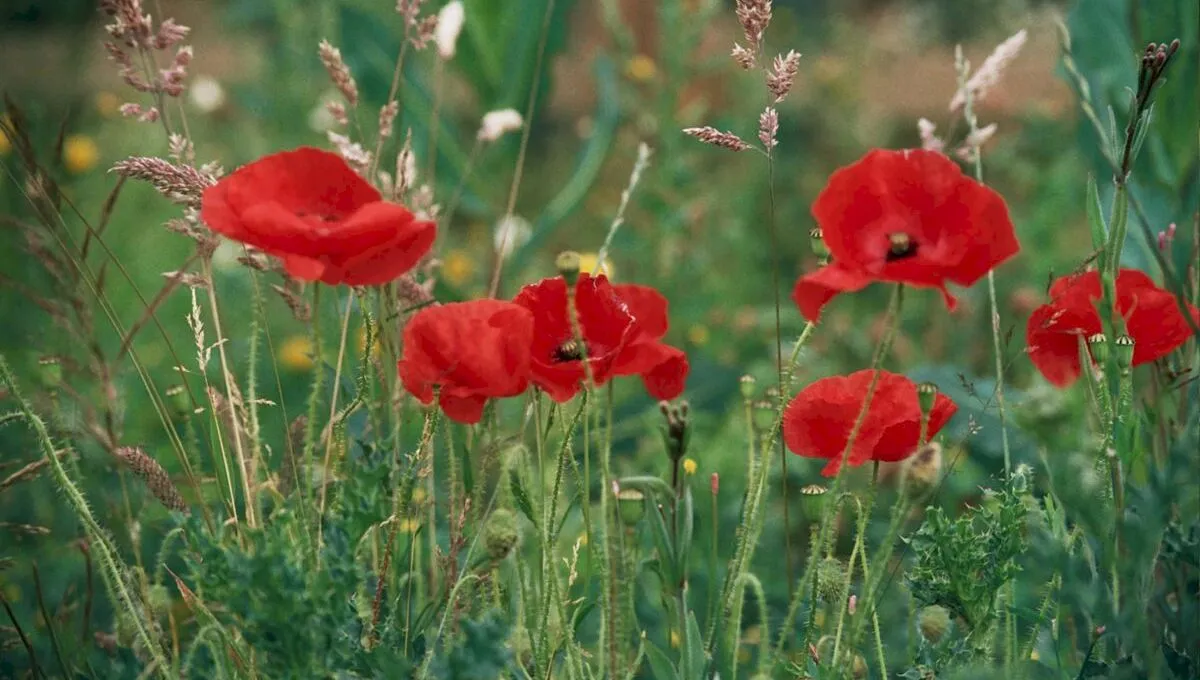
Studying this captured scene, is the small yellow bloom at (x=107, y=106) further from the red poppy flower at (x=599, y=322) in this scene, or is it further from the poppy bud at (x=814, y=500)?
the poppy bud at (x=814, y=500)

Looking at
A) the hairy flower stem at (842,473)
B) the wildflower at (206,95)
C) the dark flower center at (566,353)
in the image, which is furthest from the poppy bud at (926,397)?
the wildflower at (206,95)

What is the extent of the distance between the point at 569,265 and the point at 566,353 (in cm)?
19

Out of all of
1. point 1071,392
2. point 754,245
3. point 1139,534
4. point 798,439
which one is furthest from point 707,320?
point 1139,534

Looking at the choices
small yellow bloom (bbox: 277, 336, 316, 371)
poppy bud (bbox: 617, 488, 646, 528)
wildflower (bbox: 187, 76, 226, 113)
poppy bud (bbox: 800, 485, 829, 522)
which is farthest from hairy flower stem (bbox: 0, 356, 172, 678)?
wildflower (bbox: 187, 76, 226, 113)

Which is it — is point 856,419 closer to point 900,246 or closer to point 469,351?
point 900,246

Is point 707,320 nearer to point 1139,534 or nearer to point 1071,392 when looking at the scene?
point 1071,392

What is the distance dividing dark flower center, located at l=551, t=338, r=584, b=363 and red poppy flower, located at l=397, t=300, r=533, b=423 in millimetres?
80

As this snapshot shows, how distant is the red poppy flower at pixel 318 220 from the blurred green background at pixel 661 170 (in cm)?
32

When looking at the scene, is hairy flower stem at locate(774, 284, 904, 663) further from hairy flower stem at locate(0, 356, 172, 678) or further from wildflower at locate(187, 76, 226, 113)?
wildflower at locate(187, 76, 226, 113)

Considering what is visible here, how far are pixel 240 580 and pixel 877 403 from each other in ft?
1.50

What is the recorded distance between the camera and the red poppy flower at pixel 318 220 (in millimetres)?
791

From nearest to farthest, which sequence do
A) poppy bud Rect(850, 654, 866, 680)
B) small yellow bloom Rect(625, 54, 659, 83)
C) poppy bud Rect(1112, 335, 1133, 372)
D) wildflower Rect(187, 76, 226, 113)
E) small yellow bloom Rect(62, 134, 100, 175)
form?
poppy bud Rect(1112, 335, 1133, 372) < poppy bud Rect(850, 654, 866, 680) < small yellow bloom Rect(625, 54, 659, 83) < small yellow bloom Rect(62, 134, 100, 175) < wildflower Rect(187, 76, 226, 113)

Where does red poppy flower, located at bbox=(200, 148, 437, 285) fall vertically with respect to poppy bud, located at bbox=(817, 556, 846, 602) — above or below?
above

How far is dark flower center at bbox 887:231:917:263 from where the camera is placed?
2.74 ft
